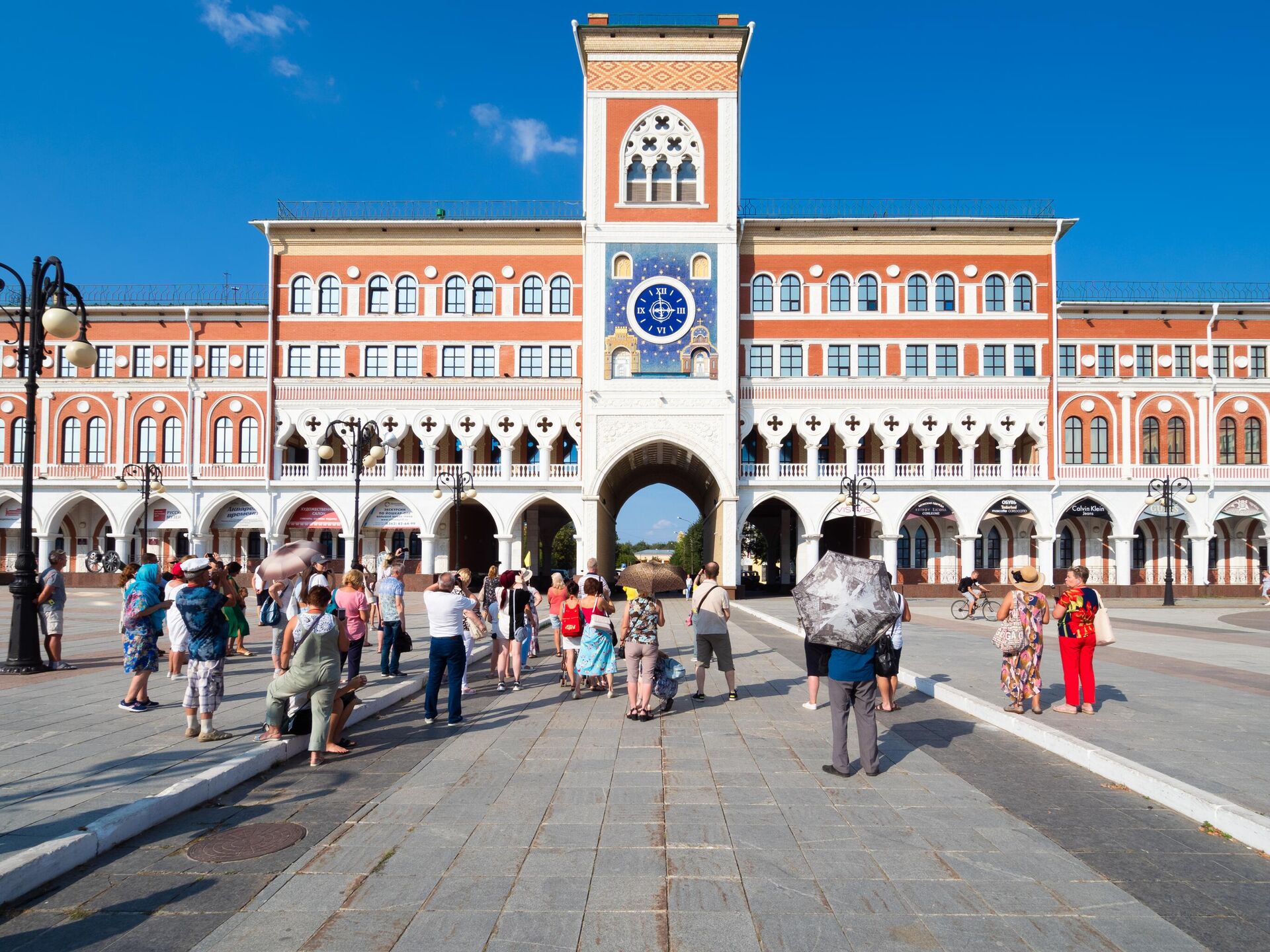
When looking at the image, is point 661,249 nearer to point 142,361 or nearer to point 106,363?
point 142,361

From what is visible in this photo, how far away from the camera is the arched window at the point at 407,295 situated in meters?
38.2

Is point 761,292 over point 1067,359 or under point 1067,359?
over

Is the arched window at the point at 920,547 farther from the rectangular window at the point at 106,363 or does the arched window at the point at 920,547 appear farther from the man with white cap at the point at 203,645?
the rectangular window at the point at 106,363

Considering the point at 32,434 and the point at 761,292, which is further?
the point at 761,292

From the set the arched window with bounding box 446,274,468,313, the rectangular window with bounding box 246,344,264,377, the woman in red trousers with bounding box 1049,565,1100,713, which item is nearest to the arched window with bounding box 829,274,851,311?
the arched window with bounding box 446,274,468,313

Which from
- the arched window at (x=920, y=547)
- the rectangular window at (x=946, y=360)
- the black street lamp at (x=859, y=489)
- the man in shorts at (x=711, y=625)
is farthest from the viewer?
the arched window at (x=920, y=547)

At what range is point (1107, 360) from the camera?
3825 cm

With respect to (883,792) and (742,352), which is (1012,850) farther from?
(742,352)

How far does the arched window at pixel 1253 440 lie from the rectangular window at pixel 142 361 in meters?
49.9

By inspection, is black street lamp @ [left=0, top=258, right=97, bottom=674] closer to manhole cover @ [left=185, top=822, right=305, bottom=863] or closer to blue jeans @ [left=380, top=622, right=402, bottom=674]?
blue jeans @ [left=380, top=622, right=402, bottom=674]

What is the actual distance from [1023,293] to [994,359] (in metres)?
3.24

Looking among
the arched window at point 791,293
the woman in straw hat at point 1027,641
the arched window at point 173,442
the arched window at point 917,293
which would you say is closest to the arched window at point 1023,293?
the arched window at point 917,293

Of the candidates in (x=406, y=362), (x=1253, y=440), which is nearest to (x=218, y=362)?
(x=406, y=362)

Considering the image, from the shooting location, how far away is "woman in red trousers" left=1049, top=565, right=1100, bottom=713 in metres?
9.27
